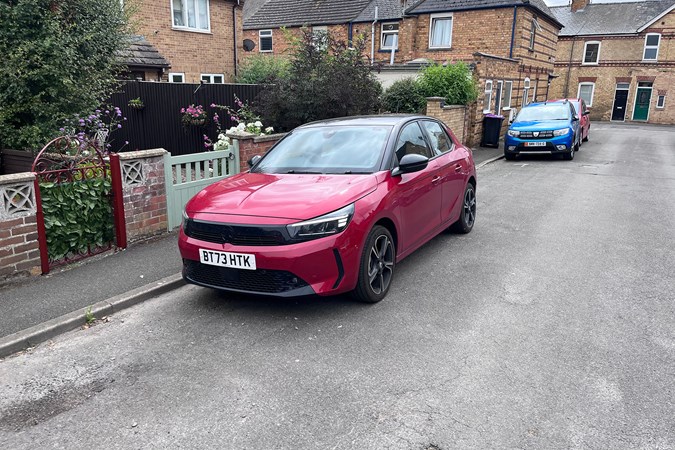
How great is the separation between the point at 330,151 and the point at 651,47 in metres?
43.1

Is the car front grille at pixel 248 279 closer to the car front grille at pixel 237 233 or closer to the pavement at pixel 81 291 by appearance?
the car front grille at pixel 237 233

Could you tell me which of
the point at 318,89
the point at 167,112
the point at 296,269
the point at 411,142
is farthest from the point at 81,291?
the point at 167,112

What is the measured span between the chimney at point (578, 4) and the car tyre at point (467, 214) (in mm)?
44049

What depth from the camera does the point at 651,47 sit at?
3912cm

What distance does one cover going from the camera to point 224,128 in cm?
1298

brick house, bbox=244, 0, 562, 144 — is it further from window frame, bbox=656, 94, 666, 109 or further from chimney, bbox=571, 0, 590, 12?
chimney, bbox=571, 0, 590, 12

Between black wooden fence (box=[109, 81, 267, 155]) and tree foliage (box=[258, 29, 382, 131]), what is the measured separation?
65.3 inches

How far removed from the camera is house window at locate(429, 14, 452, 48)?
2252 cm

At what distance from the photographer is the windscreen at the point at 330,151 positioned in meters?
5.21

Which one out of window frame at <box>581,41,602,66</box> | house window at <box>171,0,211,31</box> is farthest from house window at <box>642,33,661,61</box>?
house window at <box>171,0,211,31</box>

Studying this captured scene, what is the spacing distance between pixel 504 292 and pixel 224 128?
9.56 m

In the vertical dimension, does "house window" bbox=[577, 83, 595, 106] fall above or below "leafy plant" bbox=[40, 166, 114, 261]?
above

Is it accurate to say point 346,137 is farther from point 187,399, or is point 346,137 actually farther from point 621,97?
point 621,97

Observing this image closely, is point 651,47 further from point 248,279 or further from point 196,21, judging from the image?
point 248,279
